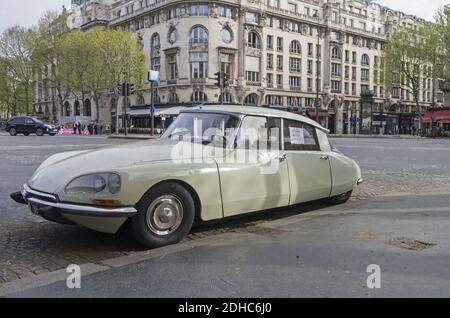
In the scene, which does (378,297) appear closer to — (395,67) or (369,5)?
(395,67)

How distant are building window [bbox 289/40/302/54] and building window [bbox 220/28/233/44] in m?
12.1

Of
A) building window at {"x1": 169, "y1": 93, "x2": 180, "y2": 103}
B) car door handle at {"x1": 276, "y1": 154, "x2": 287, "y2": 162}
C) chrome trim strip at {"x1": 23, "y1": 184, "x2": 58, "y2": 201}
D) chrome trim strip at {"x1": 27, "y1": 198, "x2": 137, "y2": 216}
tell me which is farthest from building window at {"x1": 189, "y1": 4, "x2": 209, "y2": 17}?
chrome trim strip at {"x1": 27, "y1": 198, "x2": 137, "y2": 216}

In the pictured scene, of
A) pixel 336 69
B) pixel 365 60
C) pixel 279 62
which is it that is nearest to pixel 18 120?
pixel 279 62

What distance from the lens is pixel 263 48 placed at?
66.2 m

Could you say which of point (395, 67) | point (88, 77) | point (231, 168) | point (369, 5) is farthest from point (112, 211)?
point (369, 5)

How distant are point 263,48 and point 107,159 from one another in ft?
211

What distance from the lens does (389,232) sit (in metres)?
5.07

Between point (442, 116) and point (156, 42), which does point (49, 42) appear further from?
point (442, 116)

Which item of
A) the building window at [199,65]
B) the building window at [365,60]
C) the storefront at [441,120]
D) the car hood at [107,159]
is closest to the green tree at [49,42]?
the building window at [199,65]

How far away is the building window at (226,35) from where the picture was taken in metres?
62.3

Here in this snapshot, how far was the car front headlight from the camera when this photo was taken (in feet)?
13.3

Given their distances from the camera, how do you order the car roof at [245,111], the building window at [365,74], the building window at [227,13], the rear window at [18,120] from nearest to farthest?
the car roof at [245,111], the rear window at [18,120], the building window at [227,13], the building window at [365,74]

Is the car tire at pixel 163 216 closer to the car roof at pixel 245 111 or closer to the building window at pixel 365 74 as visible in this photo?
the car roof at pixel 245 111

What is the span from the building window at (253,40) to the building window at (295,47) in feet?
23.7
